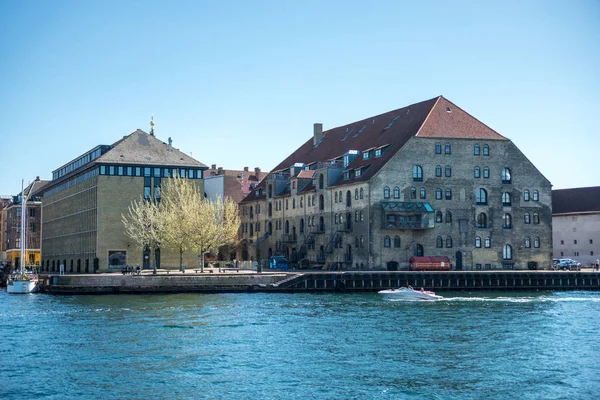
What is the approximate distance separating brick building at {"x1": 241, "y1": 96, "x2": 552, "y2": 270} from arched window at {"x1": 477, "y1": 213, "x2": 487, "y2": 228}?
117 millimetres

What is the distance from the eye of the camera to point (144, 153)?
328 feet

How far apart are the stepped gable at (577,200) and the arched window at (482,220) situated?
105ft

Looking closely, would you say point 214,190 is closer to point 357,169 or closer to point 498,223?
point 357,169

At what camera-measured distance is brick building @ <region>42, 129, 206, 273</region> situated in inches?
3816

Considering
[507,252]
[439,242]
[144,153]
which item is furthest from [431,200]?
[144,153]

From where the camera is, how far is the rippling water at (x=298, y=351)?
3553 cm

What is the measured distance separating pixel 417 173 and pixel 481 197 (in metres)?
8.74

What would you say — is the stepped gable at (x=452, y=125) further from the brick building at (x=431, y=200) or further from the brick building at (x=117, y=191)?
the brick building at (x=117, y=191)

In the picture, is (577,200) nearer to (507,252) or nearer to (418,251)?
(507,252)

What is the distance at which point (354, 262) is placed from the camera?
97250mm

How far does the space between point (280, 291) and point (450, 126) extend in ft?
98.1

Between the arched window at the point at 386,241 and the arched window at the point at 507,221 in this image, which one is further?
the arched window at the point at 507,221

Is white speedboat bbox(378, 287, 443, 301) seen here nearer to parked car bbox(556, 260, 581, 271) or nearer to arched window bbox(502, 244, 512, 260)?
arched window bbox(502, 244, 512, 260)

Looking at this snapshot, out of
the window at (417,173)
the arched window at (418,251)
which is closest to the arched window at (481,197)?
the window at (417,173)
